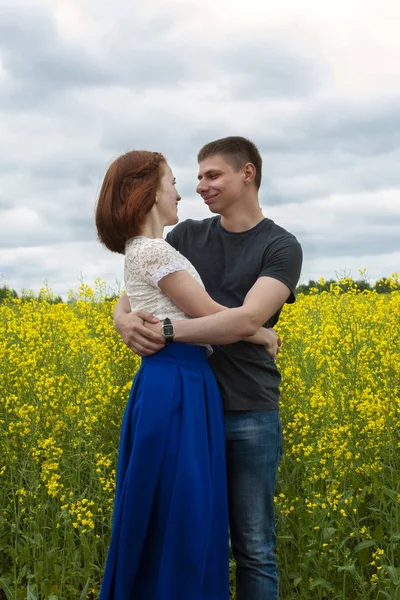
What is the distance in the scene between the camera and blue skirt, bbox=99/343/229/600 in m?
2.55

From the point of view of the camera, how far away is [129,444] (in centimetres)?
273

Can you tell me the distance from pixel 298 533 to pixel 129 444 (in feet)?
4.75

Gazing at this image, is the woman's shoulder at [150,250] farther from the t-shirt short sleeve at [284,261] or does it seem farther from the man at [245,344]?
the t-shirt short sleeve at [284,261]

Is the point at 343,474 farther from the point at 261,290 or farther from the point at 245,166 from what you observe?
the point at 245,166

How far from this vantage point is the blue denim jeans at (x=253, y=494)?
8.98ft

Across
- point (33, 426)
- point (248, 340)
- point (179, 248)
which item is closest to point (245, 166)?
point (179, 248)

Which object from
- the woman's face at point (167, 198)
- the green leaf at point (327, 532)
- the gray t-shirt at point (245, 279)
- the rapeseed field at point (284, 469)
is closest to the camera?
the woman's face at point (167, 198)

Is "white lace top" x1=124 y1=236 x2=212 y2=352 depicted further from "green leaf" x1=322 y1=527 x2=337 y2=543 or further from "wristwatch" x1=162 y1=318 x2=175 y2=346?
"green leaf" x1=322 y1=527 x2=337 y2=543

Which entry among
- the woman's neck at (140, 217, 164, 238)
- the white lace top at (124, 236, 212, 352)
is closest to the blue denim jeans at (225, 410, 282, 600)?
the white lace top at (124, 236, 212, 352)

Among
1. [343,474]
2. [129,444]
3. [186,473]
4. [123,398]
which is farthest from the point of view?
[123,398]

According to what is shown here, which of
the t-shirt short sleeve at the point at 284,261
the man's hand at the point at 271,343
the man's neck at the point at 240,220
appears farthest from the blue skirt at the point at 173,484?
the man's neck at the point at 240,220

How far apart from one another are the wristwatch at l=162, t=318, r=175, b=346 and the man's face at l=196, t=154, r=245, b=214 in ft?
1.91

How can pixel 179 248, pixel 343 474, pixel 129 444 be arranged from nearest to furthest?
pixel 129 444
pixel 179 248
pixel 343 474

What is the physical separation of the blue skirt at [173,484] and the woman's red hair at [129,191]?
0.48m
